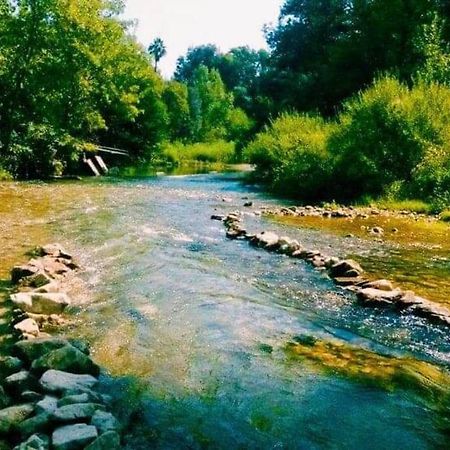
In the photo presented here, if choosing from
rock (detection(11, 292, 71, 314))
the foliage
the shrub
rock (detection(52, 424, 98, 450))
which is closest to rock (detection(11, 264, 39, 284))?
rock (detection(11, 292, 71, 314))

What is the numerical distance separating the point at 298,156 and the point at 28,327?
20.6 metres

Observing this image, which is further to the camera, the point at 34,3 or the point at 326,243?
the point at 34,3

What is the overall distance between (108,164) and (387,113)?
29.3 metres

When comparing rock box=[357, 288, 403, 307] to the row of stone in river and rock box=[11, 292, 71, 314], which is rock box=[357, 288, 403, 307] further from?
rock box=[11, 292, 71, 314]

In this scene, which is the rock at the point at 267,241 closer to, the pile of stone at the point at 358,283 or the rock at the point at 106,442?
the pile of stone at the point at 358,283

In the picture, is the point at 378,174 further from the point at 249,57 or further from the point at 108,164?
the point at 249,57

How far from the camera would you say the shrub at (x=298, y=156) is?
79.6 ft

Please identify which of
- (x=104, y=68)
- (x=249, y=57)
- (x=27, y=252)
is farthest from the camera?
(x=249, y=57)

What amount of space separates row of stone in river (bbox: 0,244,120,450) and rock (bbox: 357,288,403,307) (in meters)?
4.16

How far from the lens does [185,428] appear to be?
451 cm

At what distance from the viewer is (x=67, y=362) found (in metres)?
5.36

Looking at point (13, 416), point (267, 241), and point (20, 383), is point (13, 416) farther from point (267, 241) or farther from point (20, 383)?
point (267, 241)

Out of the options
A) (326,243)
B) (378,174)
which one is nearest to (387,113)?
(378,174)

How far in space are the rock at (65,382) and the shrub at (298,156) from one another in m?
19.5
